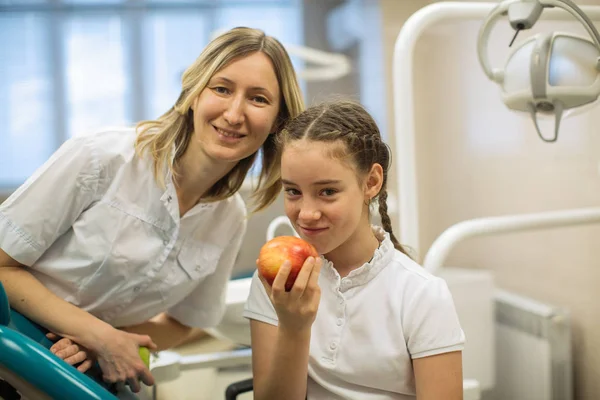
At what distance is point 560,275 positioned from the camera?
6.88 ft

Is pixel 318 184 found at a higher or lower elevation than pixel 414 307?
higher

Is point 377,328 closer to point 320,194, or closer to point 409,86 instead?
point 320,194

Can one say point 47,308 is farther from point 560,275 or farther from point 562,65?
point 560,275

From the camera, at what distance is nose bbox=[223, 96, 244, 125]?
1.08 m

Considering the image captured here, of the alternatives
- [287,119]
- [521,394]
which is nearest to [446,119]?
[521,394]

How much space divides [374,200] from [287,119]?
0.82 ft

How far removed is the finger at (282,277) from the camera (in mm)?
782

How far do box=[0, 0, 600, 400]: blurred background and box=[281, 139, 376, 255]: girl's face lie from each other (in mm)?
1545

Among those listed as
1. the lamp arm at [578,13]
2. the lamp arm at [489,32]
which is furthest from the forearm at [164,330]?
the lamp arm at [578,13]

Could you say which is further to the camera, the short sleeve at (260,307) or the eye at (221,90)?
the eye at (221,90)

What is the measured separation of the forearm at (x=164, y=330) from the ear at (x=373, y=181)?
739 millimetres

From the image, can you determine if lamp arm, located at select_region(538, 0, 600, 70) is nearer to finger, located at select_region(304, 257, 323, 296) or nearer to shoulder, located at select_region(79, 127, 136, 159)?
finger, located at select_region(304, 257, 323, 296)

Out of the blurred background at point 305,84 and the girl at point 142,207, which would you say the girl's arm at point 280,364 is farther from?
the blurred background at point 305,84

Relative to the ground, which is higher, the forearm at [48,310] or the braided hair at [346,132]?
the braided hair at [346,132]
